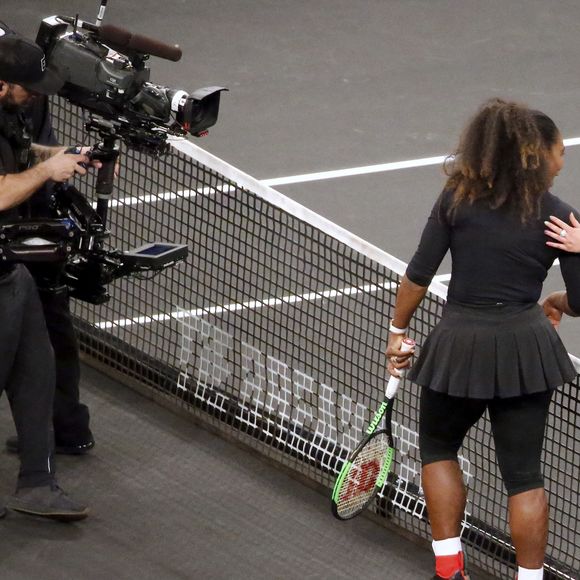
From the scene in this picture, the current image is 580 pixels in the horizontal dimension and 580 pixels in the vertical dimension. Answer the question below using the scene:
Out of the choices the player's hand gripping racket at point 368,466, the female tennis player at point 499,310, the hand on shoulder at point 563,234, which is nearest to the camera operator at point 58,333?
the player's hand gripping racket at point 368,466

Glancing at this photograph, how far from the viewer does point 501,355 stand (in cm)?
482

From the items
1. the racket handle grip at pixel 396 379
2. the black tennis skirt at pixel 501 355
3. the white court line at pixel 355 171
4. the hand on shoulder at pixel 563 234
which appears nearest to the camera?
the hand on shoulder at pixel 563 234

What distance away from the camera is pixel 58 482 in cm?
616

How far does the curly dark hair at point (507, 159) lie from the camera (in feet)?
15.4

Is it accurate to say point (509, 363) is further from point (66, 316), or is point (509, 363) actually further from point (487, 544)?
point (66, 316)

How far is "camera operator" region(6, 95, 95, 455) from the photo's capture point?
19.1 feet

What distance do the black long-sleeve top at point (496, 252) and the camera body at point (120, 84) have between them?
1.33 m

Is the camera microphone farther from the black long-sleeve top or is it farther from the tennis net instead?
the black long-sleeve top

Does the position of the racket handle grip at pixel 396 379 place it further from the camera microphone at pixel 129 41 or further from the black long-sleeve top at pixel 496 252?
the camera microphone at pixel 129 41

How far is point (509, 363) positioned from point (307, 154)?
561cm

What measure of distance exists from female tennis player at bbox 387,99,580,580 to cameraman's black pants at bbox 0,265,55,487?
1502 millimetres

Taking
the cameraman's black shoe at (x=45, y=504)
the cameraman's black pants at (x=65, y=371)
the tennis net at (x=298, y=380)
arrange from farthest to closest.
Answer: the cameraman's black pants at (x=65, y=371)
the tennis net at (x=298, y=380)
the cameraman's black shoe at (x=45, y=504)

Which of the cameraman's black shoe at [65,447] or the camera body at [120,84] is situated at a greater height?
the camera body at [120,84]

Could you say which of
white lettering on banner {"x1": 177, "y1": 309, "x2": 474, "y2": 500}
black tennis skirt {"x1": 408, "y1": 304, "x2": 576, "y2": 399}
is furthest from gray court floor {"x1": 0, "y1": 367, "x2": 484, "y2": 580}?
black tennis skirt {"x1": 408, "y1": 304, "x2": 576, "y2": 399}
